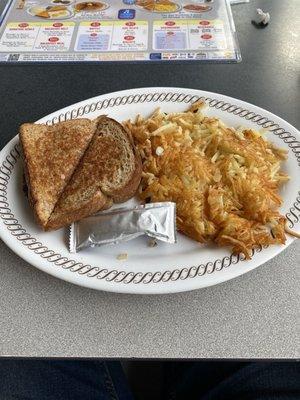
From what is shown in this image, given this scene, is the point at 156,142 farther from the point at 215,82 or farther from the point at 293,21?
the point at 293,21

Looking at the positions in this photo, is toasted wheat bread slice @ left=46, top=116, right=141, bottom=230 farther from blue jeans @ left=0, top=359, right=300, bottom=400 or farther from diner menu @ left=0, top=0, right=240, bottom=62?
diner menu @ left=0, top=0, right=240, bottom=62

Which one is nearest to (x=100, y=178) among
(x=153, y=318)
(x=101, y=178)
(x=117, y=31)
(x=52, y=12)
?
(x=101, y=178)

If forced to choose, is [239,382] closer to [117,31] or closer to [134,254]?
[134,254]

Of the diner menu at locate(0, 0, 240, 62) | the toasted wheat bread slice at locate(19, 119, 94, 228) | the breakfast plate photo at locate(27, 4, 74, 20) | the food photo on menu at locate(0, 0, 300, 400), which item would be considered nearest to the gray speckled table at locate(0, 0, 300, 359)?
the food photo on menu at locate(0, 0, 300, 400)

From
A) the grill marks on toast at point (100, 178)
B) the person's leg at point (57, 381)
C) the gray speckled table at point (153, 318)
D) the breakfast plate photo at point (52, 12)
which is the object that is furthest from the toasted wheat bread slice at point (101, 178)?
the breakfast plate photo at point (52, 12)

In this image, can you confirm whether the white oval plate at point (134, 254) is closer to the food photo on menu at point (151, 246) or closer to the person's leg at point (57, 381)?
the food photo on menu at point (151, 246)

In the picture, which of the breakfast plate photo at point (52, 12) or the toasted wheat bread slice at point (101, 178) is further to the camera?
the breakfast plate photo at point (52, 12)

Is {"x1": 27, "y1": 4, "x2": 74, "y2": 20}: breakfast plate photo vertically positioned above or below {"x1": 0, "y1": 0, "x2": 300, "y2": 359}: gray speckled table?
above
